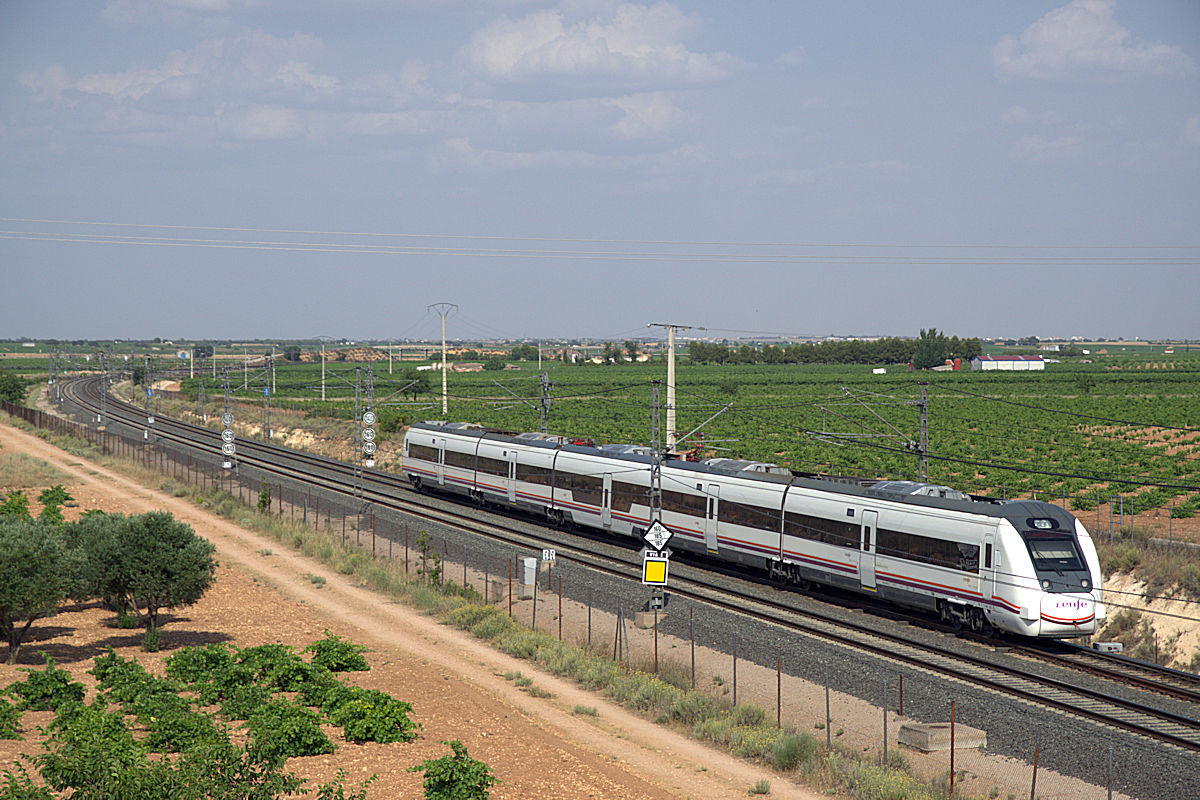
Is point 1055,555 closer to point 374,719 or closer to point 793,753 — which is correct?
point 793,753

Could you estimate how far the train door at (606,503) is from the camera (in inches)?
1598

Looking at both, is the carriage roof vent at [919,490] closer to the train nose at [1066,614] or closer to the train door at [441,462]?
the train nose at [1066,614]

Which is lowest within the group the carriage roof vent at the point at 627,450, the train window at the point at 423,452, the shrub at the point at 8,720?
the shrub at the point at 8,720

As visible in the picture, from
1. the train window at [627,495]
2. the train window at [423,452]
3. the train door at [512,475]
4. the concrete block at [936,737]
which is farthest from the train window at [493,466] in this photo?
the concrete block at [936,737]

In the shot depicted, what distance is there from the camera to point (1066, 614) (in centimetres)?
2497

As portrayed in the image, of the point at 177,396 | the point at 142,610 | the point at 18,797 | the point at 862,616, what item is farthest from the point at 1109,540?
the point at 177,396

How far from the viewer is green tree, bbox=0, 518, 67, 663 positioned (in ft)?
72.0

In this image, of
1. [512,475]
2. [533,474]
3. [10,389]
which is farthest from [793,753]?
[10,389]

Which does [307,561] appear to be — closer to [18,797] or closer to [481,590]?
[481,590]

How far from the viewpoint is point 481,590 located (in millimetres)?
34688

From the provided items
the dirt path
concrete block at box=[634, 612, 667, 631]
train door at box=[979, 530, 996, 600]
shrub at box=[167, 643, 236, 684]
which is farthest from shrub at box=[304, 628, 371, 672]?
train door at box=[979, 530, 996, 600]

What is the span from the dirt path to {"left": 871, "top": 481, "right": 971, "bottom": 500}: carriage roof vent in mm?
11336

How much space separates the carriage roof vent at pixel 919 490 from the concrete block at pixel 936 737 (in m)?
9.29

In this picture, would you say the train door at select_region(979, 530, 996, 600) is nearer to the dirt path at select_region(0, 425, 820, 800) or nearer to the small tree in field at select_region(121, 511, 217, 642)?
the dirt path at select_region(0, 425, 820, 800)
